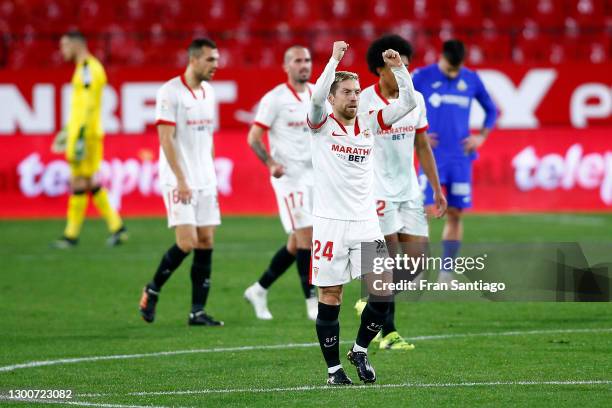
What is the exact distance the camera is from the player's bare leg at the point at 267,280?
36.8 ft

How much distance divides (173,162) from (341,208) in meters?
2.99

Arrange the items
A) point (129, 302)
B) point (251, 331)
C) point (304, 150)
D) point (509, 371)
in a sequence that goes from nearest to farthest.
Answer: point (509, 371), point (251, 331), point (304, 150), point (129, 302)

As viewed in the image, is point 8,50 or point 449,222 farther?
point 8,50

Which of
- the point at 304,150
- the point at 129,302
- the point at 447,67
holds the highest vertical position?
the point at 447,67

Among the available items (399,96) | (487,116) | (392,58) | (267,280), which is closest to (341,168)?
(399,96)

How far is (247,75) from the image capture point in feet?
70.1

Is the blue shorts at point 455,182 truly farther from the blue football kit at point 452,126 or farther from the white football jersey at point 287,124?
the white football jersey at point 287,124

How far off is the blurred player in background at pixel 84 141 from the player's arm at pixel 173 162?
6.53m

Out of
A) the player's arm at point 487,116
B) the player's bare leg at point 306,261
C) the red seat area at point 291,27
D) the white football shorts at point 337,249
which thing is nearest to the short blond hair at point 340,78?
the white football shorts at point 337,249

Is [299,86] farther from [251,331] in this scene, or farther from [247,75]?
[247,75]

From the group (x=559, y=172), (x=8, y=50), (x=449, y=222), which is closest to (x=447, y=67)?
(x=449, y=222)

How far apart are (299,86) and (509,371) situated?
412 cm

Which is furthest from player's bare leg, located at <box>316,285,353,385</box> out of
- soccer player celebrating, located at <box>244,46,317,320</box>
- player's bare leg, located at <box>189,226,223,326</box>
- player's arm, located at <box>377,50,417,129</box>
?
soccer player celebrating, located at <box>244,46,317,320</box>

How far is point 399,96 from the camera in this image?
7957 mm
